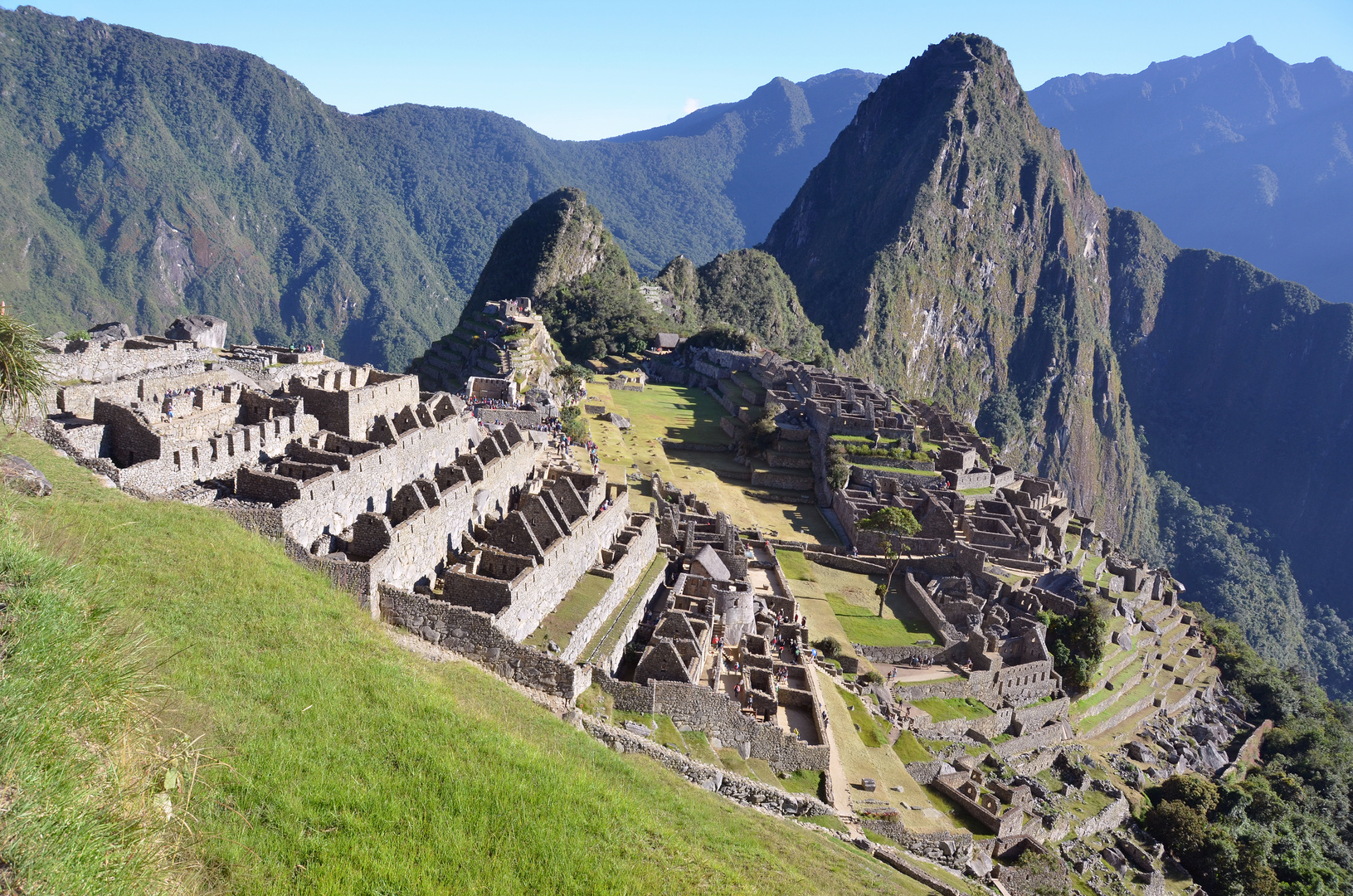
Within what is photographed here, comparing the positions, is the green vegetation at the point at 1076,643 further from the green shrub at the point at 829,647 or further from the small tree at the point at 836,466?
the small tree at the point at 836,466

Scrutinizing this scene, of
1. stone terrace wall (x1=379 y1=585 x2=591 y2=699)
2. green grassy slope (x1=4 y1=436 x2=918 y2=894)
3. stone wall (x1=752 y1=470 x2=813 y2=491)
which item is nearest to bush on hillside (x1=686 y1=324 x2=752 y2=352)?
stone wall (x1=752 y1=470 x2=813 y2=491)

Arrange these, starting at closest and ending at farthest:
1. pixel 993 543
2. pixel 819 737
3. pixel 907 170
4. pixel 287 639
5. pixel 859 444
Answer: pixel 287 639, pixel 819 737, pixel 993 543, pixel 859 444, pixel 907 170

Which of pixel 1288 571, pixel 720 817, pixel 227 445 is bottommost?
pixel 1288 571

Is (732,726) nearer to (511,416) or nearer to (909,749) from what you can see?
(909,749)

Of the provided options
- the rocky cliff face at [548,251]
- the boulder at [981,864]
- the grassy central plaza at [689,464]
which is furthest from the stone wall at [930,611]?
the rocky cliff face at [548,251]

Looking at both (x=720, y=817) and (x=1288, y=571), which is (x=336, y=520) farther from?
(x=1288, y=571)

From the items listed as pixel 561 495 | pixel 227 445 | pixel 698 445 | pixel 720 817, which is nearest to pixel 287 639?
pixel 720 817
